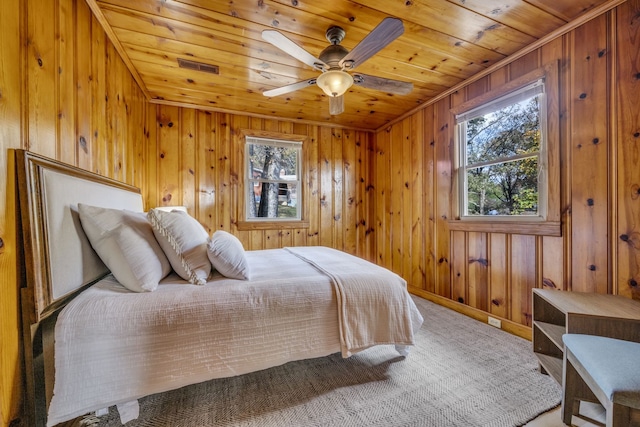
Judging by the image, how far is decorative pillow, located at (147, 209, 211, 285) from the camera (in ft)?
4.78

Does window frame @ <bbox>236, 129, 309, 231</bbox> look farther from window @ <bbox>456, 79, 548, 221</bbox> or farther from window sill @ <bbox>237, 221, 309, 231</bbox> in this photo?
window @ <bbox>456, 79, 548, 221</bbox>

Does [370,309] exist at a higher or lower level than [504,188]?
lower

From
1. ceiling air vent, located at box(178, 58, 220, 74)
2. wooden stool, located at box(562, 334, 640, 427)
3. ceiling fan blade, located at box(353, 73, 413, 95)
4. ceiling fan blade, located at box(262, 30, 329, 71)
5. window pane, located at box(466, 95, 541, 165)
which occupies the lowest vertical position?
wooden stool, located at box(562, 334, 640, 427)

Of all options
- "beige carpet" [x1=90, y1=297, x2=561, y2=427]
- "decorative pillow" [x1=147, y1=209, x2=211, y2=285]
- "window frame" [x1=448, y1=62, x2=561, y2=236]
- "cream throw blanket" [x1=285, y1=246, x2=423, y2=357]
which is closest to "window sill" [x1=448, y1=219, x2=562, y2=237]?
"window frame" [x1=448, y1=62, x2=561, y2=236]

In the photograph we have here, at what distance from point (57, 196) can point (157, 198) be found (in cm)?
205

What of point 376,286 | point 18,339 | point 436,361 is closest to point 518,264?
point 436,361

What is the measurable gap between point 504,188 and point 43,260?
3.21 metres

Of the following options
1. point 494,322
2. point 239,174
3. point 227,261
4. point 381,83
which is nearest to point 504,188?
point 494,322

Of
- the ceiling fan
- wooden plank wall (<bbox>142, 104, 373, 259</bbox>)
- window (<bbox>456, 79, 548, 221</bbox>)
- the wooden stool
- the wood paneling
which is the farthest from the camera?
wooden plank wall (<bbox>142, 104, 373, 259</bbox>)

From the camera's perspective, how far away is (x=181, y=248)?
58.1 inches

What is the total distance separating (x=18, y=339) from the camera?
1.01 meters

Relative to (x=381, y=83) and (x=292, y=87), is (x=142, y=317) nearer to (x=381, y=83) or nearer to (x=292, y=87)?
(x=292, y=87)

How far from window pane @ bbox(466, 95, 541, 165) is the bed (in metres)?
1.72

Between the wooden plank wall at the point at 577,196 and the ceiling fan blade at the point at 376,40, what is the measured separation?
1473 mm
